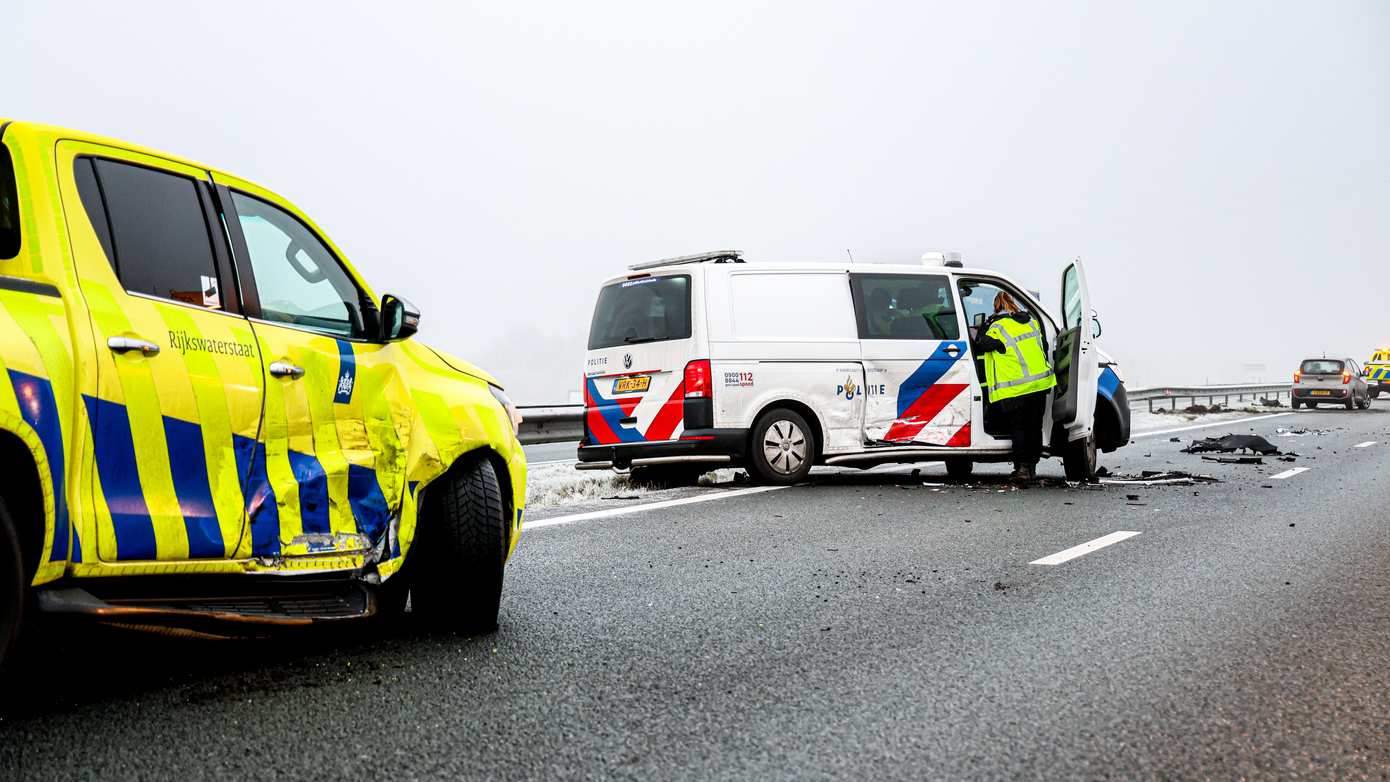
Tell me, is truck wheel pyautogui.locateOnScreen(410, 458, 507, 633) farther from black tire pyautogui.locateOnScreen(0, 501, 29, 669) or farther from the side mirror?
black tire pyautogui.locateOnScreen(0, 501, 29, 669)

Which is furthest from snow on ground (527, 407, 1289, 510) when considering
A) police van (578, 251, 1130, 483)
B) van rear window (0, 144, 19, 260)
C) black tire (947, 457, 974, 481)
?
van rear window (0, 144, 19, 260)

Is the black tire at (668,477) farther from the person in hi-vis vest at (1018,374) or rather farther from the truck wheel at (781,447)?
the person in hi-vis vest at (1018,374)

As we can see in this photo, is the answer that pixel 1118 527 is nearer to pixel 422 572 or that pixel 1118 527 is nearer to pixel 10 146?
pixel 422 572

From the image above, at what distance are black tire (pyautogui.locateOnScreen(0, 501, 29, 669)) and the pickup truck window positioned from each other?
1.24 meters

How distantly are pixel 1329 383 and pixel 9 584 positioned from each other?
3701 cm

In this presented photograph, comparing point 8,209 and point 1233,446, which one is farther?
point 1233,446

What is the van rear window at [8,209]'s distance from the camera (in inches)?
112

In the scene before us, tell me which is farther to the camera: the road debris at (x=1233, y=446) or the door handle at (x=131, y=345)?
the road debris at (x=1233, y=446)

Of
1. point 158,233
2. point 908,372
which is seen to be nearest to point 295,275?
point 158,233

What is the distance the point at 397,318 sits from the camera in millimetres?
3957

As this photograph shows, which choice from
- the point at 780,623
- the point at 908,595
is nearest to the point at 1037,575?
the point at 908,595

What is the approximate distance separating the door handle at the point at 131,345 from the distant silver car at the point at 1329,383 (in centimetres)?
3612

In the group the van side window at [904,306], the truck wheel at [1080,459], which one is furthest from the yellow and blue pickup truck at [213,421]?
the truck wheel at [1080,459]

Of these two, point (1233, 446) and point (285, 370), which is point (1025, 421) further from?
point (285, 370)
